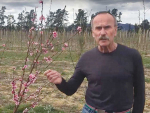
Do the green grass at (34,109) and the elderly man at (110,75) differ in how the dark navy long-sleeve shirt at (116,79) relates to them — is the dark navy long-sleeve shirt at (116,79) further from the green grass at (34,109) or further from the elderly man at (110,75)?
the green grass at (34,109)

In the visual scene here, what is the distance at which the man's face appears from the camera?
6.31 ft

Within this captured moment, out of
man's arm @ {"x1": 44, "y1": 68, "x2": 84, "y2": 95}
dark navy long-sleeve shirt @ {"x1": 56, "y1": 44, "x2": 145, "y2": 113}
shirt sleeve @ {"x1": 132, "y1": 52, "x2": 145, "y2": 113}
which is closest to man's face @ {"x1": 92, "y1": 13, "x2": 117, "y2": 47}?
dark navy long-sleeve shirt @ {"x1": 56, "y1": 44, "x2": 145, "y2": 113}

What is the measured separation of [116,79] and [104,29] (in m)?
0.41

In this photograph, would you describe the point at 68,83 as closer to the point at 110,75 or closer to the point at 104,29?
the point at 110,75

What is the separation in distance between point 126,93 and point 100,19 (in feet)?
2.07

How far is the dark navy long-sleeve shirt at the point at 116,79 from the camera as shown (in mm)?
1881

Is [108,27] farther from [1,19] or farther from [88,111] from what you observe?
[1,19]

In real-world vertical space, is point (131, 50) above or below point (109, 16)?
below

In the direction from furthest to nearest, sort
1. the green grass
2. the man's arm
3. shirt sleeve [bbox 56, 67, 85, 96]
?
the green grass → shirt sleeve [bbox 56, 67, 85, 96] → the man's arm

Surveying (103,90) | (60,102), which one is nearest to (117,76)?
(103,90)

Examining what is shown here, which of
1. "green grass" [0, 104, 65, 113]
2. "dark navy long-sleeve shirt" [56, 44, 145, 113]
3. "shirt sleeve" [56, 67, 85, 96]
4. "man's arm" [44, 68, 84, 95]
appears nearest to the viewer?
"dark navy long-sleeve shirt" [56, 44, 145, 113]

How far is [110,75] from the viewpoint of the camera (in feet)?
6.17

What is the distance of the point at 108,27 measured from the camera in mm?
1950

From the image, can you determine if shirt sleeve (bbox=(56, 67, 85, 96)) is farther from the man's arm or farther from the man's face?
the man's face
